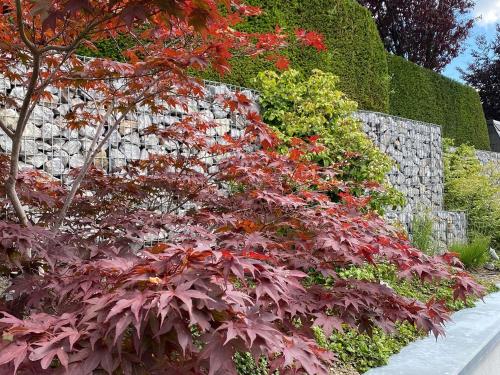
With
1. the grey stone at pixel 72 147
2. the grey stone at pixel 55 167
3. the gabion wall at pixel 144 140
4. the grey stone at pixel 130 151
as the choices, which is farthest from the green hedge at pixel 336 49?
the grey stone at pixel 55 167

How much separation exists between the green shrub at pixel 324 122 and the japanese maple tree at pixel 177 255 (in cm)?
175

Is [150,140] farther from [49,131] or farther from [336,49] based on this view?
[336,49]

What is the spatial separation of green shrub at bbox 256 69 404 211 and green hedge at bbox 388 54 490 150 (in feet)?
17.1

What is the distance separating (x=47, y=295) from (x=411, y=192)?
8235 millimetres

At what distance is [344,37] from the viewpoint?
28.5ft

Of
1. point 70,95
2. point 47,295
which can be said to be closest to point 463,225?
point 70,95

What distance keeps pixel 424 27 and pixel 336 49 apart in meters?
11.0

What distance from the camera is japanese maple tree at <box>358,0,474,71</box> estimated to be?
17719 millimetres

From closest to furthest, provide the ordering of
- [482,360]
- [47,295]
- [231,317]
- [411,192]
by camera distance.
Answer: [231,317] < [47,295] < [482,360] < [411,192]

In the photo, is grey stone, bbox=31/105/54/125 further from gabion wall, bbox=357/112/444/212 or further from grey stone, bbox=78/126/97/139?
gabion wall, bbox=357/112/444/212

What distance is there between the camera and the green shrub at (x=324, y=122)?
606cm

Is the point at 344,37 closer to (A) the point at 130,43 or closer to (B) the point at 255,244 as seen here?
(A) the point at 130,43

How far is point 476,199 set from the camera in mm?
10180

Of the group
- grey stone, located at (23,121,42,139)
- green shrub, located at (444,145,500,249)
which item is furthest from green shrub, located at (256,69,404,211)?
green shrub, located at (444,145,500,249)
